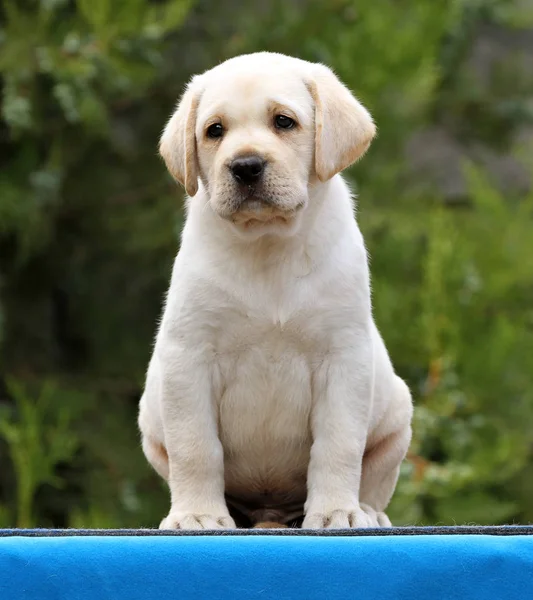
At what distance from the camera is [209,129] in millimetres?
4047

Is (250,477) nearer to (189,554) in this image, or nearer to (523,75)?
(189,554)

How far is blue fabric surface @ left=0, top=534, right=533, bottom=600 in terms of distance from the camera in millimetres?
3025

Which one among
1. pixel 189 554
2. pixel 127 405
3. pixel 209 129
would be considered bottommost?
pixel 189 554

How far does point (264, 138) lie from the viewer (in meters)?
3.92

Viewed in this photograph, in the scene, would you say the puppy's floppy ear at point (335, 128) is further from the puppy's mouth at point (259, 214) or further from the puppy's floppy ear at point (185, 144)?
the puppy's floppy ear at point (185, 144)

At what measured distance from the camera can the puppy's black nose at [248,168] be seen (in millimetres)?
3848

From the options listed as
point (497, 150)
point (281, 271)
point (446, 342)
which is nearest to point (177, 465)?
point (281, 271)

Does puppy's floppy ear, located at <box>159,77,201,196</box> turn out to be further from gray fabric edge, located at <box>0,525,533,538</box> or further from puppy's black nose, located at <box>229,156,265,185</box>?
gray fabric edge, located at <box>0,525,533,538</box>

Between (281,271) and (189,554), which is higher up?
(281,271)

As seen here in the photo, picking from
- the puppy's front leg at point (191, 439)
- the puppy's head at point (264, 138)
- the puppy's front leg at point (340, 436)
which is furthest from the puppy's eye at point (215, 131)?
the puppy's front leg at point (340, 436)

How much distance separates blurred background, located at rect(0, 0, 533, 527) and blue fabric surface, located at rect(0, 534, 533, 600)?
4.35 m

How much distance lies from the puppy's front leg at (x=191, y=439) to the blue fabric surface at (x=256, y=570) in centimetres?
90

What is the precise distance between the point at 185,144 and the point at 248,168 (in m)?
0.35

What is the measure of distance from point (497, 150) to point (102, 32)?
11.4ft
